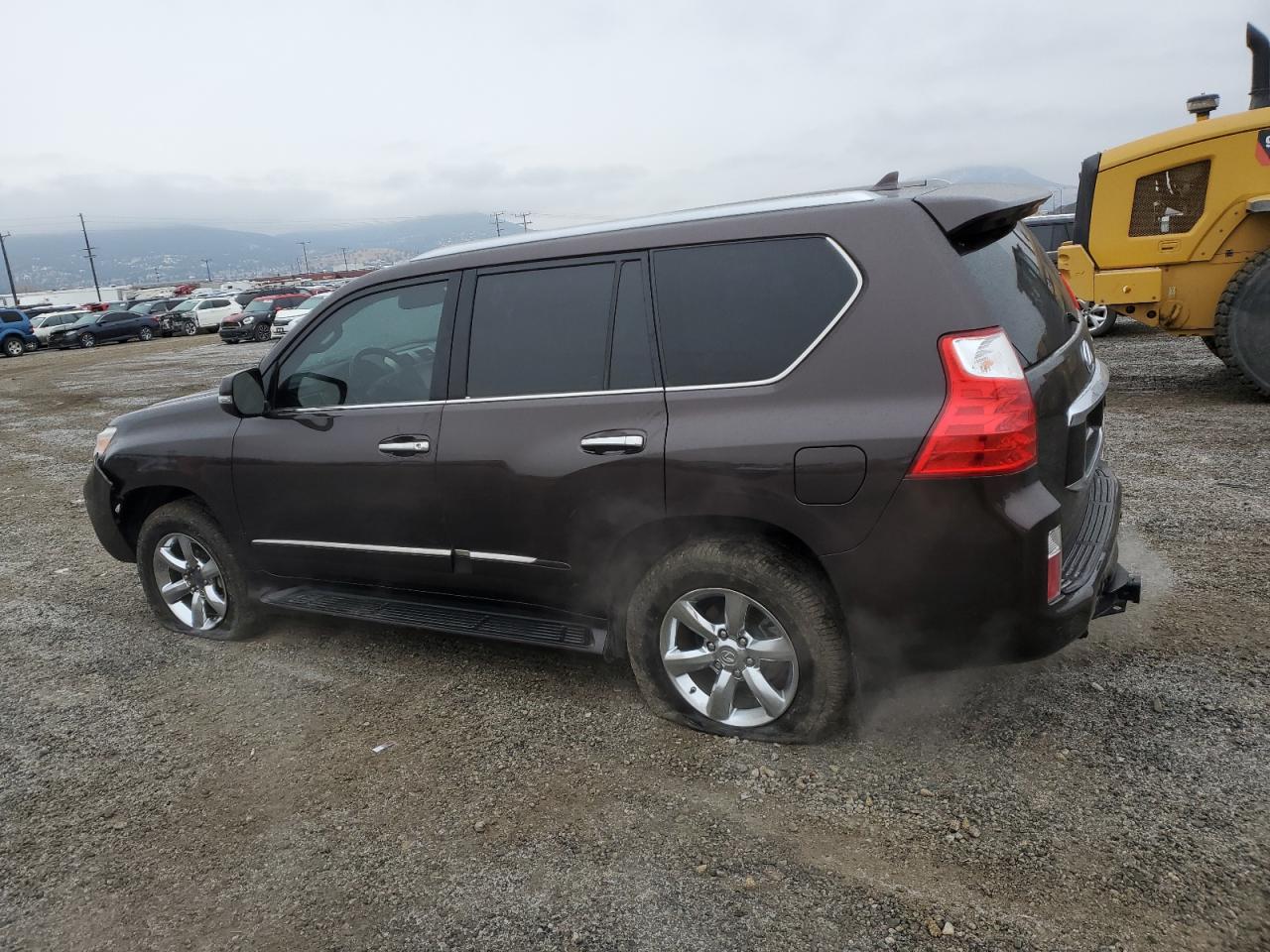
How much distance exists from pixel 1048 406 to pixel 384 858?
245 cm

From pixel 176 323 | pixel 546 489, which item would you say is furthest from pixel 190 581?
pixel 176 323

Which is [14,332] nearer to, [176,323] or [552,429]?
[176,323]

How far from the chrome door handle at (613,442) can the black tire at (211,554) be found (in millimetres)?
2113

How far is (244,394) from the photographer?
393cm

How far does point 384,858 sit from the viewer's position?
2.71m

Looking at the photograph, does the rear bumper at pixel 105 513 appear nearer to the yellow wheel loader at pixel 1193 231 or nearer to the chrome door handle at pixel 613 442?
the chrome door handle at pixel 613 442

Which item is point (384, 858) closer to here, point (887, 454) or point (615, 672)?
point (615, 672)

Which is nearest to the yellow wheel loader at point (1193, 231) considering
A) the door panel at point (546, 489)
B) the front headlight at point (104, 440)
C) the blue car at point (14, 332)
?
the door panel at point (546, 489)

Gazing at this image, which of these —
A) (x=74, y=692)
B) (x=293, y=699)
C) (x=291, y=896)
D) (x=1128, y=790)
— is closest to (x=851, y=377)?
(x=1128, y=790)

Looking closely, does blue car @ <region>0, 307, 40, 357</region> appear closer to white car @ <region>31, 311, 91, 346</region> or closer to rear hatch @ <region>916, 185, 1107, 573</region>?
white car @ <region>31, 311, 91, 346</region>

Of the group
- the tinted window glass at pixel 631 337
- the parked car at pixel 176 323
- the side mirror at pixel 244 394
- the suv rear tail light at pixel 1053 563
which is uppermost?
the tinted window glass at pixel 631 337

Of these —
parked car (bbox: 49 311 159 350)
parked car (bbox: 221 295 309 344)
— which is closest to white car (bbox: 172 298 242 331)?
parked car (bbox: 49 311 159 350)

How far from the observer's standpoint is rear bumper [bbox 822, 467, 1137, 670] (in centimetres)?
262

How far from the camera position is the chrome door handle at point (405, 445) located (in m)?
3.51
